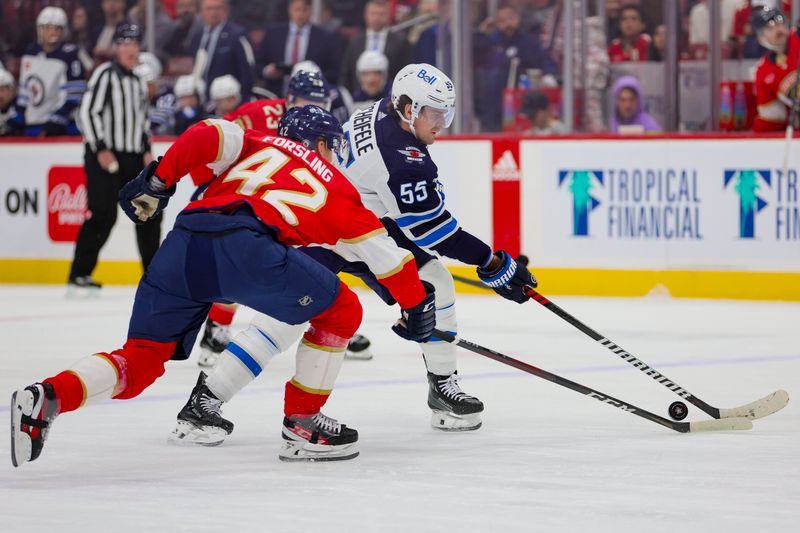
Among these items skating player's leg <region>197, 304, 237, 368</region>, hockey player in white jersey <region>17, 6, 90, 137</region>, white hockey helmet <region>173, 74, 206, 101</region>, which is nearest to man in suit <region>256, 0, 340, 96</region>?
white hockey helmet <region>173, 74, 206, 101</region>

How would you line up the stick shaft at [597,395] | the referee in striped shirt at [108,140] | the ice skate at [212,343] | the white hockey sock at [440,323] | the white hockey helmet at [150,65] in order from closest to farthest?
the stick shaft at [597,395] → the white hockey sock at [440,323] → the ice skate at [212,343] → the referee in striped shirt at [108,140] → the white hockey helmet at [150,65]

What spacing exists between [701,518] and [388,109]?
5.78 feet

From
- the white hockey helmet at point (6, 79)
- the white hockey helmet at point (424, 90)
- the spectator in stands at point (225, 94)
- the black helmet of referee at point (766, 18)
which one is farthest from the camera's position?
the white hockey helmet at point (6, 79)

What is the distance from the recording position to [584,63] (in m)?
9.08

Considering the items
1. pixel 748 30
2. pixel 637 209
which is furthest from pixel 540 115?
pixel 748 30

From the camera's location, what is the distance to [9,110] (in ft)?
35.5

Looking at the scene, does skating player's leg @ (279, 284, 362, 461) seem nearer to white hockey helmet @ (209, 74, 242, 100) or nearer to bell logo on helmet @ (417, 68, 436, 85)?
bell logo on helmet @ (417, 68, 436, 85)

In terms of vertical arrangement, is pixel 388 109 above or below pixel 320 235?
above

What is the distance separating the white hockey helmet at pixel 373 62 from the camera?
9610 millimetres

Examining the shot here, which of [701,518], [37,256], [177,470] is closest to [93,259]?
[37,256]

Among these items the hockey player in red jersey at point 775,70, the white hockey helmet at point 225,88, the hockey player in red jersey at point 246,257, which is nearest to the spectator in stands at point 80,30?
the white hockey helmet at point 225,88

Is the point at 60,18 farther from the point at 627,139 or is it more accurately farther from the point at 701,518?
the point at 701,518

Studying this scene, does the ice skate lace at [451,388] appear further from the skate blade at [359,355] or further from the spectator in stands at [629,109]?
the spectator in stands at [629,109]

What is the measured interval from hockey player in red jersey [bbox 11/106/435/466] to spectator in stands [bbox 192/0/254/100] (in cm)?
660
